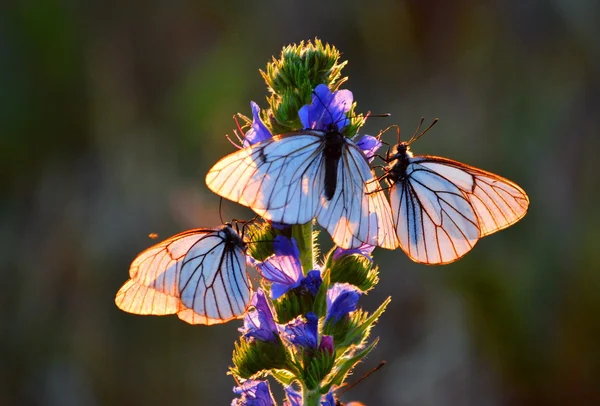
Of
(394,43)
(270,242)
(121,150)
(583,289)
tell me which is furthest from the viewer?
(394,43)

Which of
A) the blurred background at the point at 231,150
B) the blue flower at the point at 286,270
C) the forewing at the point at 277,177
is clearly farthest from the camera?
the blurred background at the point at 231,150

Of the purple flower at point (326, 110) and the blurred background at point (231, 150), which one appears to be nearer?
the purple flower at point (326, 110)

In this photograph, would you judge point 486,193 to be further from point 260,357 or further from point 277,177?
point 260,357

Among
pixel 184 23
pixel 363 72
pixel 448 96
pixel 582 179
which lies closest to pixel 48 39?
pixel 184 23

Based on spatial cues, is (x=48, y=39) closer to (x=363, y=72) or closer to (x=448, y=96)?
(x=363, y=72)

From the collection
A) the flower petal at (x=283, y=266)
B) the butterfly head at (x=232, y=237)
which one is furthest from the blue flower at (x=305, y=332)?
the butterfly head at (x=232, y=237)

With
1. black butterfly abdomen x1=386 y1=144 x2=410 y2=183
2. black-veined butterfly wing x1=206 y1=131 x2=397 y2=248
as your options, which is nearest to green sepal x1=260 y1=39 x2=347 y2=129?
black-veined butterfly wing x1=206 y1=131 x2=397 y2=248

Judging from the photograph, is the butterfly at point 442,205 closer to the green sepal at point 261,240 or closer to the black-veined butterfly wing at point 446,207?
the black-veined butterfly wing at point 446,207
